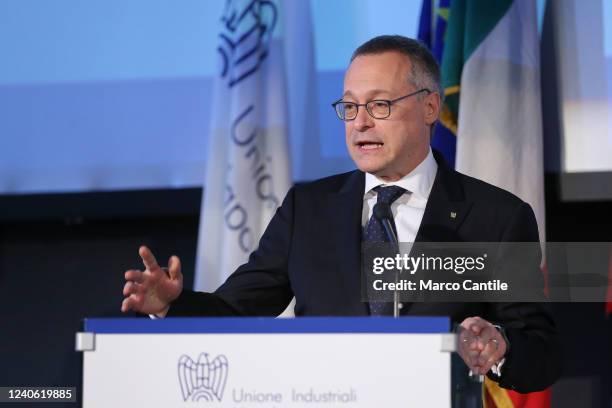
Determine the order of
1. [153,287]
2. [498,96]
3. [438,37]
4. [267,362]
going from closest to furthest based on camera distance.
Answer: [267,362], [153,287], [498,96], [438,37]

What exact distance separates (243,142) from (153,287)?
1935mm

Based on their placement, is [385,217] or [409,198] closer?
[385,217]

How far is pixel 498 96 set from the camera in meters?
3.89

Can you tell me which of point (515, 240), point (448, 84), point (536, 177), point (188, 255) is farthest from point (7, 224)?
point (515, 240)

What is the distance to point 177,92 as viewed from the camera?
462 centimetres

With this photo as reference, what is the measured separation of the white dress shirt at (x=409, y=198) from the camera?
2.70 m

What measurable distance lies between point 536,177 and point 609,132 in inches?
19.6

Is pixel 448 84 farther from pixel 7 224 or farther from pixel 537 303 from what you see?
pixel 7 224

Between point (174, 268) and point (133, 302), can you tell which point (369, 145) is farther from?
point (133, 302)

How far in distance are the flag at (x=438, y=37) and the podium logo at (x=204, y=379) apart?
227 cm

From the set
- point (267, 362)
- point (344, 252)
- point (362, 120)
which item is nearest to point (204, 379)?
point (267, 362)

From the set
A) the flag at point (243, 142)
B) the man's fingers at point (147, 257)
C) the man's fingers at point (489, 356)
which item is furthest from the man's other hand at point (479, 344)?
the flag at point (243, 142)

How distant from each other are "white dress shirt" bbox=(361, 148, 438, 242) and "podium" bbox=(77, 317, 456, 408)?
33.7 inches

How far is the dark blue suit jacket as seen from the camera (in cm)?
254
